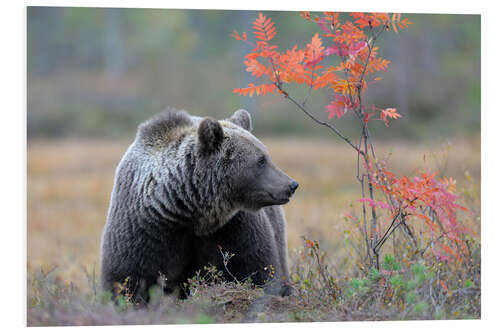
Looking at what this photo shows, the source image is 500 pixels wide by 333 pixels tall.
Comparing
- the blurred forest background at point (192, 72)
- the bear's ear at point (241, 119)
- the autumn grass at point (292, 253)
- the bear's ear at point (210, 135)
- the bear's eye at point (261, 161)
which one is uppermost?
the blurred forest background at point (192, 72)

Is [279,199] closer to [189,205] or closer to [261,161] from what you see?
[261,161]

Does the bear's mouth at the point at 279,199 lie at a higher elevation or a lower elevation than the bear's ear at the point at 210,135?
lower

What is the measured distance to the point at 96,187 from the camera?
44.0ft

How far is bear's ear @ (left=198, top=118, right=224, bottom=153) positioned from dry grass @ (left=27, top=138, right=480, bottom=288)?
14.7 ft

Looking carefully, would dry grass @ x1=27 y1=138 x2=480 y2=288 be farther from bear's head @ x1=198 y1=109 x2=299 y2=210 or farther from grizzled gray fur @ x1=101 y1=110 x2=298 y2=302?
bear's head @ x1=198 y1=109 x2=299 y2=210

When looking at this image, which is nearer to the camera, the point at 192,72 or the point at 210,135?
the point at 210,135

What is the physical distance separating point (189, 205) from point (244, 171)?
0.56 meters

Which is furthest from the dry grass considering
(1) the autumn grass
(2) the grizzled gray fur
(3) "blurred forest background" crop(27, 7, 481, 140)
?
(2) the grizzled gray fur

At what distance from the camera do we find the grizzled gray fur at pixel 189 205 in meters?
5.28

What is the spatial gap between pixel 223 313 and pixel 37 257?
5920 millimetres

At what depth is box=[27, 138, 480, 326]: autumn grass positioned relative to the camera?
5262 millimetres

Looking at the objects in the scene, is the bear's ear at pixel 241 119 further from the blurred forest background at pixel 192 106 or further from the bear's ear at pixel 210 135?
the blurred forest background at pixel 192 106

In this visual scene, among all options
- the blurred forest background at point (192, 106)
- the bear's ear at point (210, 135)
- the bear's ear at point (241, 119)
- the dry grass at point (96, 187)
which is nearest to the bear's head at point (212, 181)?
the bear's ear at point (210, 135)

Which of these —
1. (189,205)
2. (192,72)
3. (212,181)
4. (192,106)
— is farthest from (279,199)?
(192,72)
